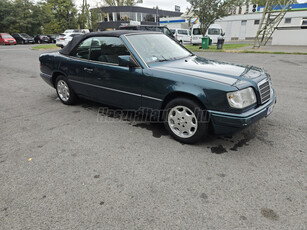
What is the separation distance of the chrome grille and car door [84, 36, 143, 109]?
170 centimetres

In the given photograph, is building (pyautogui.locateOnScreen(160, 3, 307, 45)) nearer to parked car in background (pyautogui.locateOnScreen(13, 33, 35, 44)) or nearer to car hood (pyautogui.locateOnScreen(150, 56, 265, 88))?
parked car in background (pyautogui.locateOnScreen(13, 33, 35, 44))

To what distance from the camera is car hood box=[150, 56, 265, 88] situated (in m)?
2.86

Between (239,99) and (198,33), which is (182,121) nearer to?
(239,99)

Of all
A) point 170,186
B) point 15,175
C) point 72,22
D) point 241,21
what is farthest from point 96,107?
point 72,22

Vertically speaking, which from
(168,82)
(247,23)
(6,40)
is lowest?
(168,82)

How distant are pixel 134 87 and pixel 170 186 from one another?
5.62 ft

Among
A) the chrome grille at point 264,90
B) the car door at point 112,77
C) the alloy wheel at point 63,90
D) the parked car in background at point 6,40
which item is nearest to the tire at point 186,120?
the car door at point 112,77

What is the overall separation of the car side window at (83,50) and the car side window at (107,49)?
0.43 ft

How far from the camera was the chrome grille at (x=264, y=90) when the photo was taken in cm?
299

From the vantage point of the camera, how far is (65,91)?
489cm

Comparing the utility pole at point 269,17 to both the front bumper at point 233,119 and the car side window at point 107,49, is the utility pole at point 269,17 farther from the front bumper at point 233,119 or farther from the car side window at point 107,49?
the front bumper at point 233,119

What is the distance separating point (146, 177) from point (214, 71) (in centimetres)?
175

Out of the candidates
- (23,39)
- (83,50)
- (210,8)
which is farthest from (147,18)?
(83,50)

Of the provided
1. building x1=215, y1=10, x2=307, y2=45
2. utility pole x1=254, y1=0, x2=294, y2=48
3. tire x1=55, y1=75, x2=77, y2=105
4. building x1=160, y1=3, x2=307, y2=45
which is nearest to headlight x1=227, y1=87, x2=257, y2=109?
tire x1=55, y1=75, x2=77, y2=105
